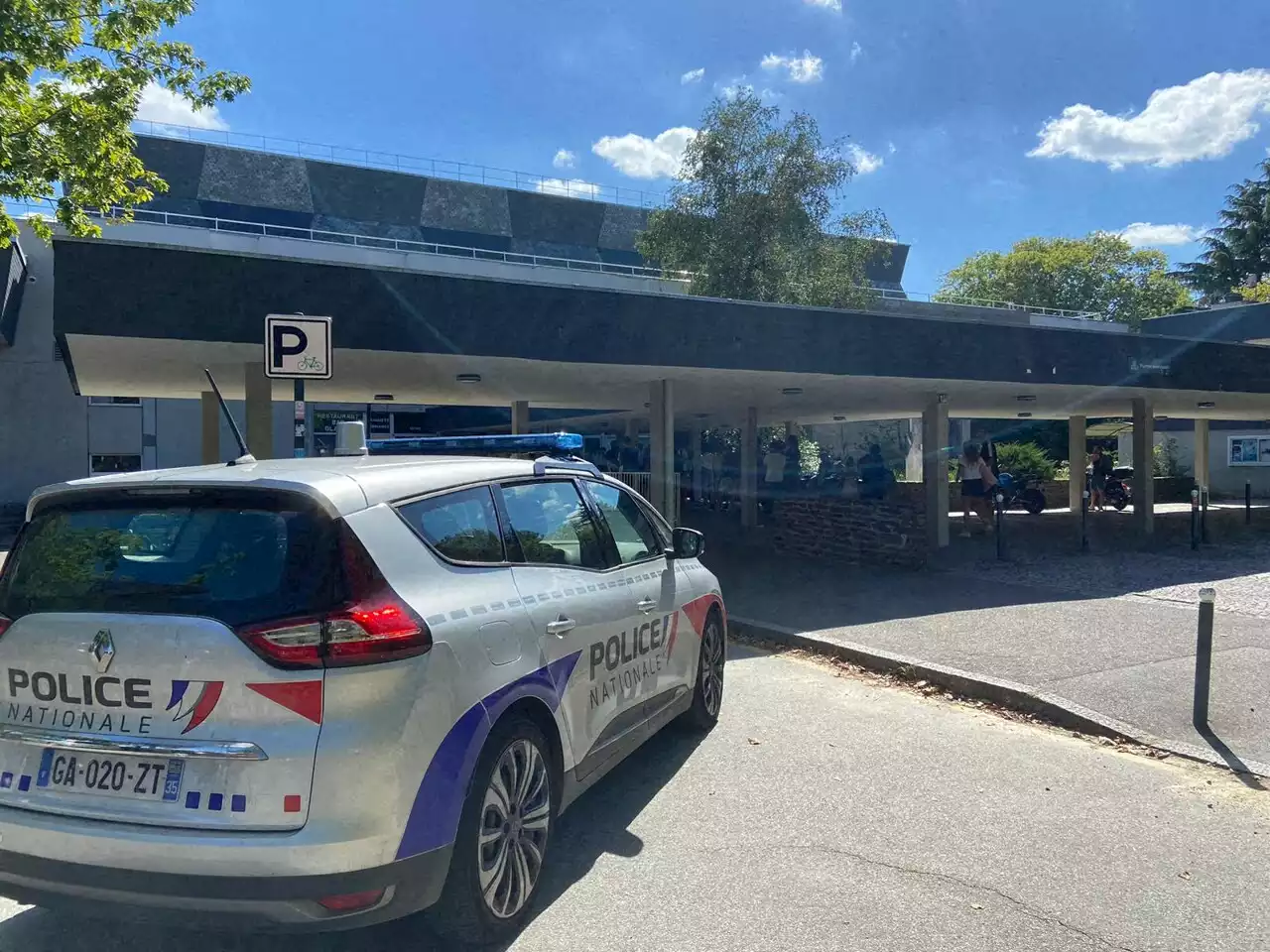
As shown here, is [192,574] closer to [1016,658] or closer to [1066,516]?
[1016,658]

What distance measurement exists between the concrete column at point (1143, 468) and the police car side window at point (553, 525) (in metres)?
16.4

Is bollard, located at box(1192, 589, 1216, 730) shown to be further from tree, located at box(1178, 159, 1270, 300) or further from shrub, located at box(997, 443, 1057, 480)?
tree, located at box(1178, 159, 1270, 300)

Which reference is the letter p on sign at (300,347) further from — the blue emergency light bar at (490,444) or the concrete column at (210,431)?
the concrete column at (210,431)

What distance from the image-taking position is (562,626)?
12.7ft

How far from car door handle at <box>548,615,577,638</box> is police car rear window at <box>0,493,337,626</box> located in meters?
1.08

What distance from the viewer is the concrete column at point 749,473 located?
19.9 metres

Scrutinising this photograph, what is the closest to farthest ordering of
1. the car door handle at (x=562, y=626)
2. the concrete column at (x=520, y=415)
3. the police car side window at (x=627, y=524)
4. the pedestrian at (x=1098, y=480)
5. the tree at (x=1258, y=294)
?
the car door handle at (x=562, y=626)
the police car side window at (x=627, y=524)
the concrete column at (x=520, y=415)
the pedestrian at (x=1098, y=480)
the tree at (x=1258, y=294)

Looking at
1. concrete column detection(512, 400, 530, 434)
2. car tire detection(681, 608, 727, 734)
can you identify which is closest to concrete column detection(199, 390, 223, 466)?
concrete column detection(512, 400, 530, 434)

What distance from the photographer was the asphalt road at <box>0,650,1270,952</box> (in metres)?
3.49

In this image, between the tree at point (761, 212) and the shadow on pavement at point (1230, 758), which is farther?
the tree at point (761, 212)

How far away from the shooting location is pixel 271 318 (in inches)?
274

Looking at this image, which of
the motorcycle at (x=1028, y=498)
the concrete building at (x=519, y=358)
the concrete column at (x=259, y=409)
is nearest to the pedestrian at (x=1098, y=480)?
the concrete building at (x=519, y=358)

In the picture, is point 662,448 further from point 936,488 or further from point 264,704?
point 264,704

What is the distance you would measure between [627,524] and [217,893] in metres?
2.88
